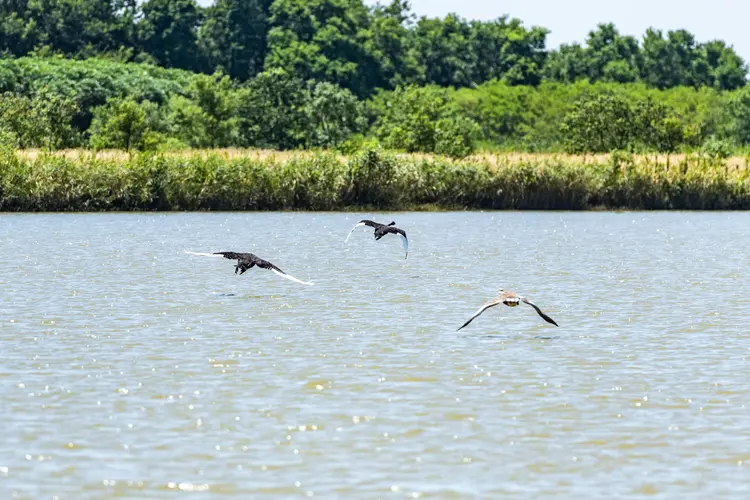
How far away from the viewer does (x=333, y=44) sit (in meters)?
134

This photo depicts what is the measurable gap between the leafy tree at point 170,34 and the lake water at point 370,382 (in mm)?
113312

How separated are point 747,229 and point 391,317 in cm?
2970

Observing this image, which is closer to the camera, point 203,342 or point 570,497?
point 570,497

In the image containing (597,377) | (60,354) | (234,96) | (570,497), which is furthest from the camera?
(234,96)

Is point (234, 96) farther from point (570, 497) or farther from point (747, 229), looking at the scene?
point (570, 497)

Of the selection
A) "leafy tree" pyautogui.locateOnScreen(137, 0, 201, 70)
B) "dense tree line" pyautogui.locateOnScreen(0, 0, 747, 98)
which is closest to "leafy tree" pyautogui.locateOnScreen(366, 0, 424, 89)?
"dense tree line" pyautogui.locateOnScreen(0, 0, 747, 98)

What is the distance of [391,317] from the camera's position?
2209 centimetres

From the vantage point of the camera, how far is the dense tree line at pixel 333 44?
137000 millimetres

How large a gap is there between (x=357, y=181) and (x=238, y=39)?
8639cm

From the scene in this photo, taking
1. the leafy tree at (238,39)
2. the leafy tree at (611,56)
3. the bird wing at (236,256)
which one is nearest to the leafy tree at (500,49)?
the leafy tree at (611,56)

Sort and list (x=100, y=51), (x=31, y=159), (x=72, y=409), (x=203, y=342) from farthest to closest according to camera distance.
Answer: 1. (x=100, y=51)
2. (x=31, y=159)
3. (x=203, y=342)
4. (x=72, y=409)

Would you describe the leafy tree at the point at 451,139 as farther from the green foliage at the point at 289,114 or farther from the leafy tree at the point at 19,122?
the leafy tree at the point at 19,122

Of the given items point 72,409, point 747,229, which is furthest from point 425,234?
point 72,409

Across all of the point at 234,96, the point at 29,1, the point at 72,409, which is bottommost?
the point at 72,409
